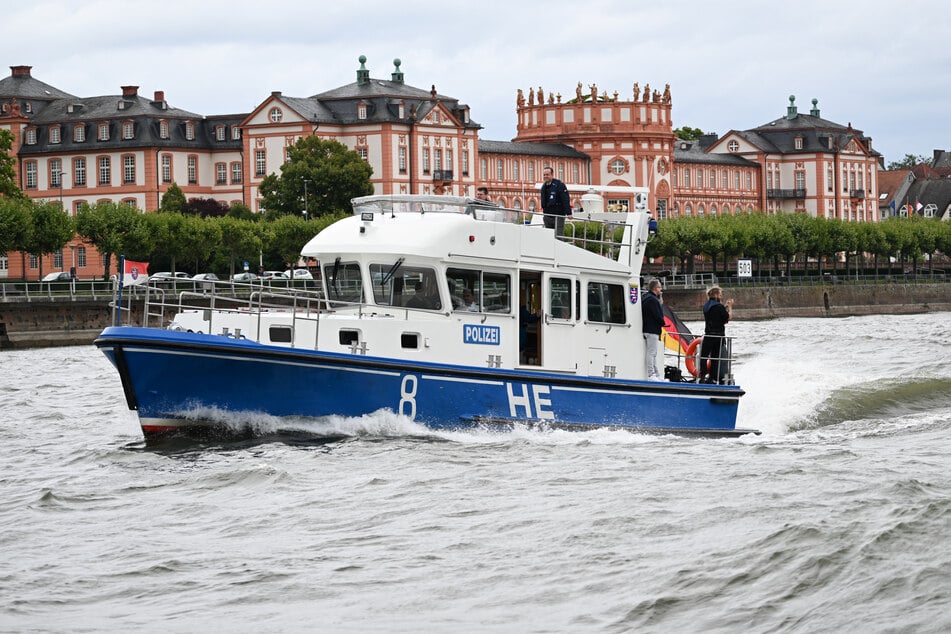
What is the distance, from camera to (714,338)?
21078 mm

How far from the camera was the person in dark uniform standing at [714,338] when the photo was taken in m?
20.9

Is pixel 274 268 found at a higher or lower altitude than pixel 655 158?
lower

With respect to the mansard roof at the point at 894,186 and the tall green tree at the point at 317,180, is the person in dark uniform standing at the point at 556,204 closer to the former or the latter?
the tall green tree at the point at 317,180

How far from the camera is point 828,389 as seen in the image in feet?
96.1

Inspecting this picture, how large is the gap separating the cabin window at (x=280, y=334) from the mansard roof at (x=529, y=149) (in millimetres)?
98642

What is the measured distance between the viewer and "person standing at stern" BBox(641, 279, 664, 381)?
2066 centimetres

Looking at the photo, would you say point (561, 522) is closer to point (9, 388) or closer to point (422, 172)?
point (9, 388)

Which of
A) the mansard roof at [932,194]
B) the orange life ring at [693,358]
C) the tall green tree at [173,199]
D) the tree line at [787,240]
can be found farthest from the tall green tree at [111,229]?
the mansard roof at [932,194]

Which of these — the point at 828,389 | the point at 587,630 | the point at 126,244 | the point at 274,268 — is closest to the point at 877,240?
the point at 274,268

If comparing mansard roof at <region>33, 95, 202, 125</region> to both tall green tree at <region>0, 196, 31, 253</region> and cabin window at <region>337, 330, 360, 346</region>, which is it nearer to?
tall green tree at <region>0, 196, 31, 253</region>

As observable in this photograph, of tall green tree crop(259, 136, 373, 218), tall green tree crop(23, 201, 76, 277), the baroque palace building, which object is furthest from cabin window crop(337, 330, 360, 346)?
the baroque palace building

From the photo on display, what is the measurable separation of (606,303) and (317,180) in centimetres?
7690

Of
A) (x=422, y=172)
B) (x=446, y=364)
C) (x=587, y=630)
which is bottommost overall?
(x=587, y=630)

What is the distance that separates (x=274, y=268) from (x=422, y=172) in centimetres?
2430
